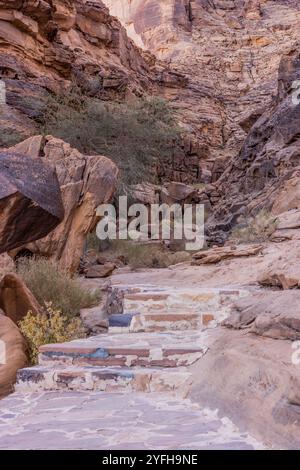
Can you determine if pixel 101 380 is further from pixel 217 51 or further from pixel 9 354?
pixel 217 51

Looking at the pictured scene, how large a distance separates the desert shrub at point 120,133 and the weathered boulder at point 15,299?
10.6 metres

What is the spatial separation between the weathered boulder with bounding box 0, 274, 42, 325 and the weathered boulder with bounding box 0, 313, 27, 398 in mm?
709

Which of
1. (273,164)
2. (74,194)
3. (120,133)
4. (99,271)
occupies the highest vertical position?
(120,133)

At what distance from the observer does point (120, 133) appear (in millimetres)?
17766

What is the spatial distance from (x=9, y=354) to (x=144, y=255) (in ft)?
24.9

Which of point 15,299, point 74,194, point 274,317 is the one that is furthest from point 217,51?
point 274,317

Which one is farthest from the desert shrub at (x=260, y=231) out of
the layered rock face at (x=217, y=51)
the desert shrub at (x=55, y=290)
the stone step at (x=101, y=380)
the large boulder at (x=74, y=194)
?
the layered rock face at (x=217, y=51)

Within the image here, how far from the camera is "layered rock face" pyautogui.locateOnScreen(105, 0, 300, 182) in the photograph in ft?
126

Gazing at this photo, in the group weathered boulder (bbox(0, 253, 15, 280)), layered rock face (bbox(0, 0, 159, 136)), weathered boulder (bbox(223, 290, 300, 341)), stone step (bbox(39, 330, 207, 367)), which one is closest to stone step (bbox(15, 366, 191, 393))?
stone step (bbox(39, 330, 207, 367))

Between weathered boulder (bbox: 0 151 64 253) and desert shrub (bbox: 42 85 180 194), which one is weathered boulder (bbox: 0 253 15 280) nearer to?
weathered boulder (bbox: 0 151 64 253)

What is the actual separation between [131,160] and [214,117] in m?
24.3

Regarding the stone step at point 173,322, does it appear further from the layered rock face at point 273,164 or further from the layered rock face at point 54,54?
the layered rock face at point 54,54

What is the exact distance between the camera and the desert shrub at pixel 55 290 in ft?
20.5
